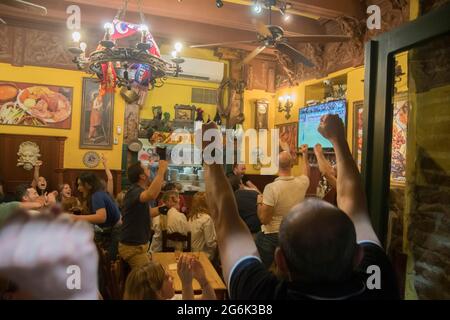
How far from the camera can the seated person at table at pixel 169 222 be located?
3.52m

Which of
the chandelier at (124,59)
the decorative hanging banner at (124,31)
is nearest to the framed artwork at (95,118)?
the chandelier at (124,59)

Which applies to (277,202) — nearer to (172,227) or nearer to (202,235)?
(202,235)

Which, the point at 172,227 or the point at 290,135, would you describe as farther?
the point at 290,135

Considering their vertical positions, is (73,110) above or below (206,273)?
above

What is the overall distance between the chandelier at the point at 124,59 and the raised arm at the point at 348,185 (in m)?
2.27

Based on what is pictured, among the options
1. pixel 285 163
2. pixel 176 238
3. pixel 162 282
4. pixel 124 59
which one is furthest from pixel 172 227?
pixel 162 282

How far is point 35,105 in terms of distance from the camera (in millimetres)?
6867

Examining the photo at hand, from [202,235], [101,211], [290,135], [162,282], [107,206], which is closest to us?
[162,282]

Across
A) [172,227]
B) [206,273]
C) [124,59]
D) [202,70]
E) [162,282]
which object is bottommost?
[206,273]

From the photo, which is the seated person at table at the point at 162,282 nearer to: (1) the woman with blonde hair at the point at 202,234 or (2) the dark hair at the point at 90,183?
(2) the dark hair at the point at 90,183

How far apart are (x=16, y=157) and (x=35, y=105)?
1135mm

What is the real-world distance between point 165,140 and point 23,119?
291 cm

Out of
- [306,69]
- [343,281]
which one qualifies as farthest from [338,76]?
[343,281]
